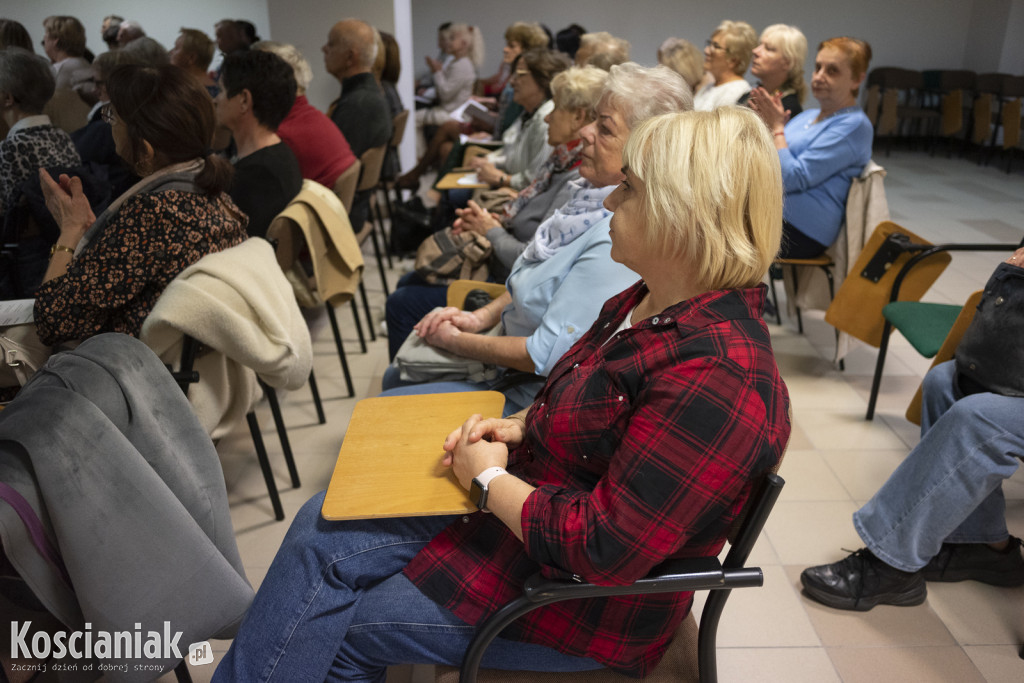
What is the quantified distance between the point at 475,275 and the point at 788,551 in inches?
53.3

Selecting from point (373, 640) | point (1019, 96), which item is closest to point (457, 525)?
point (373, 640)

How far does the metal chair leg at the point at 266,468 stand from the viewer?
7.41 feet

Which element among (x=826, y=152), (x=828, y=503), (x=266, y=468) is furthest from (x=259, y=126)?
(x=828, y=503)

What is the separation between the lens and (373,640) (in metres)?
1.18

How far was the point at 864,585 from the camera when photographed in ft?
6.53

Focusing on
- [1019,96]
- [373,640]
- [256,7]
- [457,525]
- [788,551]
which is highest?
[256,7]

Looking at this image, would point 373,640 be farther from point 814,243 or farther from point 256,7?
point 256,7

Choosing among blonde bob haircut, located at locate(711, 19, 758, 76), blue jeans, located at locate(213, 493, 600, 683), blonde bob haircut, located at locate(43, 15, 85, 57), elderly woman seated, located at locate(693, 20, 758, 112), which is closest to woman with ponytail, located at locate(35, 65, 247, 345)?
blonde bob haircut, located at locate(43, 15, 85, 57)

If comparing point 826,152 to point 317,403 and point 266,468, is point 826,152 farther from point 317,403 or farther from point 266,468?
point 266,468

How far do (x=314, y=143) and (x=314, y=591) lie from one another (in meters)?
2.62

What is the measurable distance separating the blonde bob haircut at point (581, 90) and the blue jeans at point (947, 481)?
4.90 ft

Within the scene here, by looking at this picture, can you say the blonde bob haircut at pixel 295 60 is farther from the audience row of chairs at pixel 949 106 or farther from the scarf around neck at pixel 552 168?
the audience row of chairs at pixel 949 106

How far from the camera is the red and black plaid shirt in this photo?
0.98 metres

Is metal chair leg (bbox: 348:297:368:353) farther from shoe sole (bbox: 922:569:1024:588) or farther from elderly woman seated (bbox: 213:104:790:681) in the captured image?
shoe sole (bbox: 922:569:1024:588)
